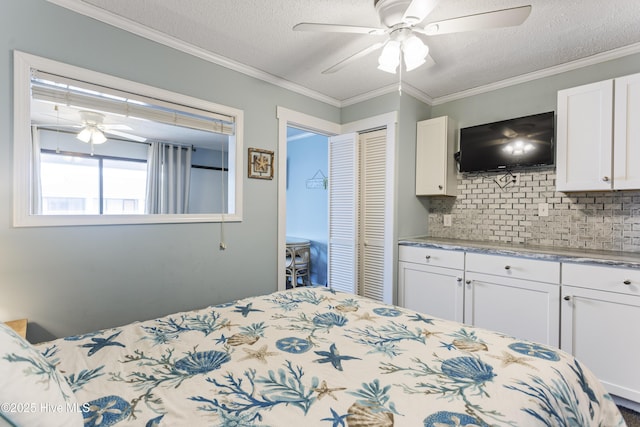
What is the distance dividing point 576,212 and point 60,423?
329 centimetres

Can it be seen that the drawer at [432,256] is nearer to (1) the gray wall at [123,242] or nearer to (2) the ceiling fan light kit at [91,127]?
(1) the gray wall at [123,242]

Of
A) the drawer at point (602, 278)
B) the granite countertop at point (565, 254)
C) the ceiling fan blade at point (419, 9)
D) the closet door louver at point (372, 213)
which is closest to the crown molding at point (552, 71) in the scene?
the closet door louver at point (372, 213)

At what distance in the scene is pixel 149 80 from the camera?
2.08 metres

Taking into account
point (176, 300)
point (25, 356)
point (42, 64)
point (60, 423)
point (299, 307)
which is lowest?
point (176, 300)

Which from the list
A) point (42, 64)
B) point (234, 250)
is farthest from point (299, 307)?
point (42, 64)

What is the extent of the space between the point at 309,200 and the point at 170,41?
311 centimetres

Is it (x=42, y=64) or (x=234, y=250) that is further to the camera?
(x=234, y=250)

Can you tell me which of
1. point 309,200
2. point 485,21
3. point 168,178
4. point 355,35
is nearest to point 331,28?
point 355,35

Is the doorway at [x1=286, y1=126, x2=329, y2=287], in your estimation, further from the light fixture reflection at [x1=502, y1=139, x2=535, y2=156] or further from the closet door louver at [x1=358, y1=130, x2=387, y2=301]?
the light fixture reflection at [x1=502, y1=139, x2=535, y2=156]

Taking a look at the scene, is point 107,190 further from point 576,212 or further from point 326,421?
point 576,212

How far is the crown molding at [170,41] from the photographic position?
1.80 metres

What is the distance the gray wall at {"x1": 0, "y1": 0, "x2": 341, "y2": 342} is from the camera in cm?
163

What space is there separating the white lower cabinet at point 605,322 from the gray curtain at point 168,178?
3555mm

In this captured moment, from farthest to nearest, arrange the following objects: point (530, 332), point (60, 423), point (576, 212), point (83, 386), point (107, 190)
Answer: point (107, 190) → point (576, 212) → point (530, 332) → point (83, 386) → point (60, 423)
